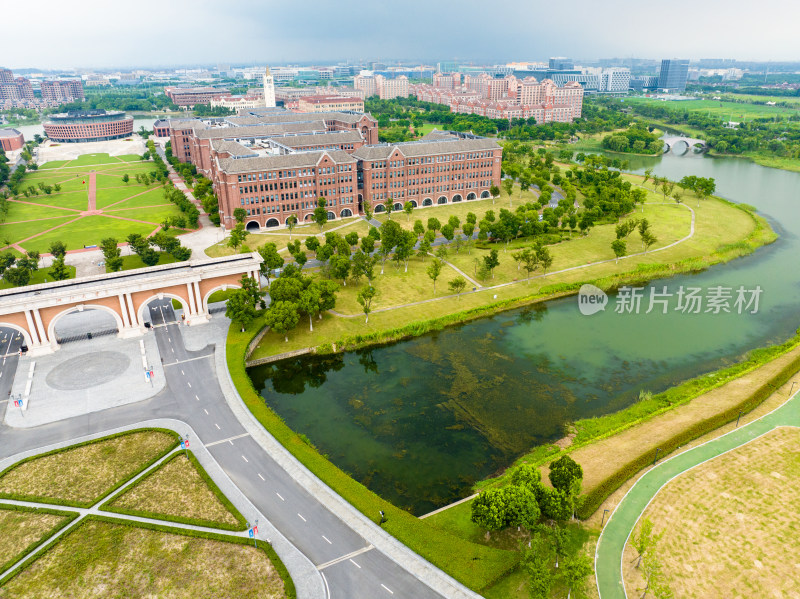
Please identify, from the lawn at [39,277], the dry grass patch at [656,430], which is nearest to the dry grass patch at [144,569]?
the dry grass patch at [656,430]

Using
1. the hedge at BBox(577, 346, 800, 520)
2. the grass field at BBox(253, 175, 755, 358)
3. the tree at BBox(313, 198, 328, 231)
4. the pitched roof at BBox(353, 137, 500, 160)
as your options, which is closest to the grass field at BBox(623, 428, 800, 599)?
the hedge at BBox(577, 346, 800, 520)

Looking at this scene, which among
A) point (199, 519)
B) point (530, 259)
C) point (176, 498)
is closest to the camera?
point (199, 519)

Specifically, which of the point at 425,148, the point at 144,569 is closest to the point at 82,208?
the point at 425,148

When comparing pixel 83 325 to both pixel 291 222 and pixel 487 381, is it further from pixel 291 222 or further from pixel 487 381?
pixel 487 381

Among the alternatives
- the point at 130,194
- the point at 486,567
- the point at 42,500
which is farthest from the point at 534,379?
the point at 130,194

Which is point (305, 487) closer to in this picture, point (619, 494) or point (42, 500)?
point (42, 500)

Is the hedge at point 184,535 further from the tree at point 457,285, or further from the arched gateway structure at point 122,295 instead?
the tree at point 457,285
